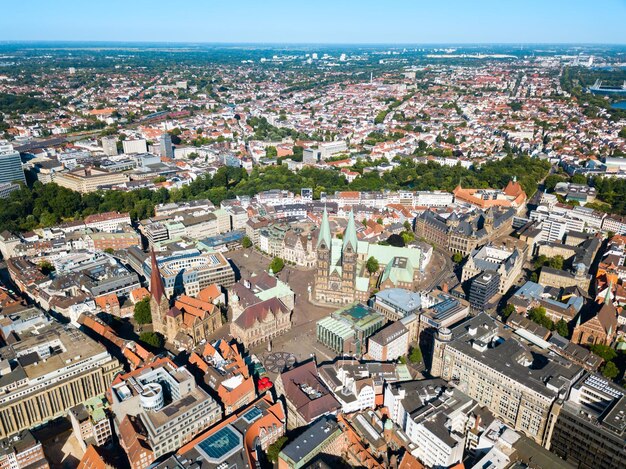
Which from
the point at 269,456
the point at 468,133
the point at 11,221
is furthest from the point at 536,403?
the point at 468,133

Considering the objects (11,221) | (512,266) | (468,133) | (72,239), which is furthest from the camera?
(468,133)

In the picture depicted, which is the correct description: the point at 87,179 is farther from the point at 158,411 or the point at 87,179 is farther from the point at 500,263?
the point at 500,263

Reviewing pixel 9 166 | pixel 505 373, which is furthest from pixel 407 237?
pixel 9 166

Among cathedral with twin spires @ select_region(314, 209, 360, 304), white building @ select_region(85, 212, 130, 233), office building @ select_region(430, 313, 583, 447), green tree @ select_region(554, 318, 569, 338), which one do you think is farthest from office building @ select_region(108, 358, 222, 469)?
white building @ select_region(85, 212, 130, 233)

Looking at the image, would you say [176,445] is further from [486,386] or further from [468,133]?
[468,133]

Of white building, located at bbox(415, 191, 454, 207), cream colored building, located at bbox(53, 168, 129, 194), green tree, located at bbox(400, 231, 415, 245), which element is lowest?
green tree, located at bbox(400, 231, 415, 245)

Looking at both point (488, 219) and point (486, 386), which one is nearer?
point (486, 386)

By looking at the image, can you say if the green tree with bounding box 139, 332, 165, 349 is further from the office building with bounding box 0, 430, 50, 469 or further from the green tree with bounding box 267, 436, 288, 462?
the green tree with bounding box 267, 436, 288, 462
